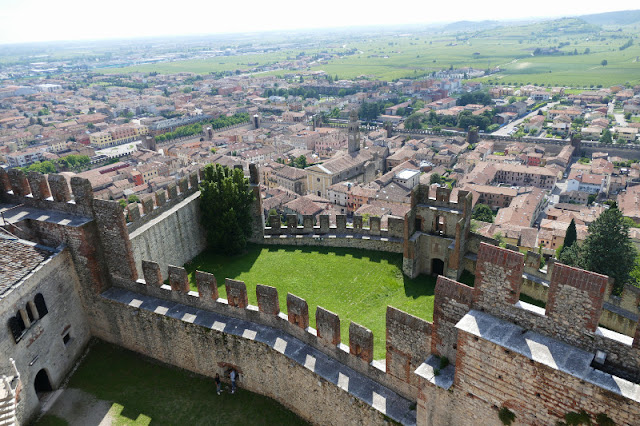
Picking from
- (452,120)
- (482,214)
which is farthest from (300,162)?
(452,120)

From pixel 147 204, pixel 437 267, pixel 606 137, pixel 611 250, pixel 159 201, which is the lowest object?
pixel 606 137

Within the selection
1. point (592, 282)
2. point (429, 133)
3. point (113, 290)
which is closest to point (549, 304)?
point (592, 282)

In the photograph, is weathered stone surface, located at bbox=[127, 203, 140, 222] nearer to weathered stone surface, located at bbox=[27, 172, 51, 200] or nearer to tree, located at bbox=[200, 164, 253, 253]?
weathered stone surface, located at bbox=[27, 172, 51, 200]

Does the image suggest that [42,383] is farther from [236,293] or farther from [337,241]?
[337,241]

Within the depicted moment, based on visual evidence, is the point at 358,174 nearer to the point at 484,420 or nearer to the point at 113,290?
the point at 113,290

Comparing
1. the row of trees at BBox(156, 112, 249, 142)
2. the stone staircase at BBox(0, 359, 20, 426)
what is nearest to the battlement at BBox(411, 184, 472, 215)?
the stone staircase at BBox(0, 359, 20, 426)

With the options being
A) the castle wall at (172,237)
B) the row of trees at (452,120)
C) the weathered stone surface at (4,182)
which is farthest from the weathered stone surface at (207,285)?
the row of trees at (452,120)

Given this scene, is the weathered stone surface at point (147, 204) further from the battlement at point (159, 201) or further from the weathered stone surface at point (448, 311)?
the weathered stone surface at point (448, 311)
